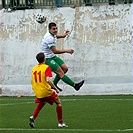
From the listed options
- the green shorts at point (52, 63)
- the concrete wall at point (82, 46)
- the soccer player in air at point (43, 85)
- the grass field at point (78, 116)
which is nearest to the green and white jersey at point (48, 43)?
the green shorts at point (52, 63)

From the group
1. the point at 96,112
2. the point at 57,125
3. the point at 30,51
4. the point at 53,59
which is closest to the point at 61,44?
the point at 30,51

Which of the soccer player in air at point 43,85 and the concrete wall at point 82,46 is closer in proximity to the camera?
the soccer player in air at point 43,85

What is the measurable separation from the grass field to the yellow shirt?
675 mm

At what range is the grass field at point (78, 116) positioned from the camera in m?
11.5

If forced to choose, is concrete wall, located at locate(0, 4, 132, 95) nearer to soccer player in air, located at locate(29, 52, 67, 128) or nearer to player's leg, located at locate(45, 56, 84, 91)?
player's leg, located at locate(45, 56, 84, 91)

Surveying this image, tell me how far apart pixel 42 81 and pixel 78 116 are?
7.60 feet

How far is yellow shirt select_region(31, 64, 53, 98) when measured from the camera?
11.9 metres

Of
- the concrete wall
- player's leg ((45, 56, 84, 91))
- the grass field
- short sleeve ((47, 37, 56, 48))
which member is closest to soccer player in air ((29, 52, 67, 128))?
the grass field

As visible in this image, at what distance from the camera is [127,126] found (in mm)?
11664

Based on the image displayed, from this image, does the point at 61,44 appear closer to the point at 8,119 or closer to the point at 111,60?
the point at 111,60

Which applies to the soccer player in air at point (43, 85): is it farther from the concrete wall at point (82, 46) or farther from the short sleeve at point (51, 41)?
the concrete wall at point (82, 46)

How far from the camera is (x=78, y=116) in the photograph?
45.8 ft

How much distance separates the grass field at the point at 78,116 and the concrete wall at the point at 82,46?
1.55 m

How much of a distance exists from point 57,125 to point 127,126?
148 centimetres
